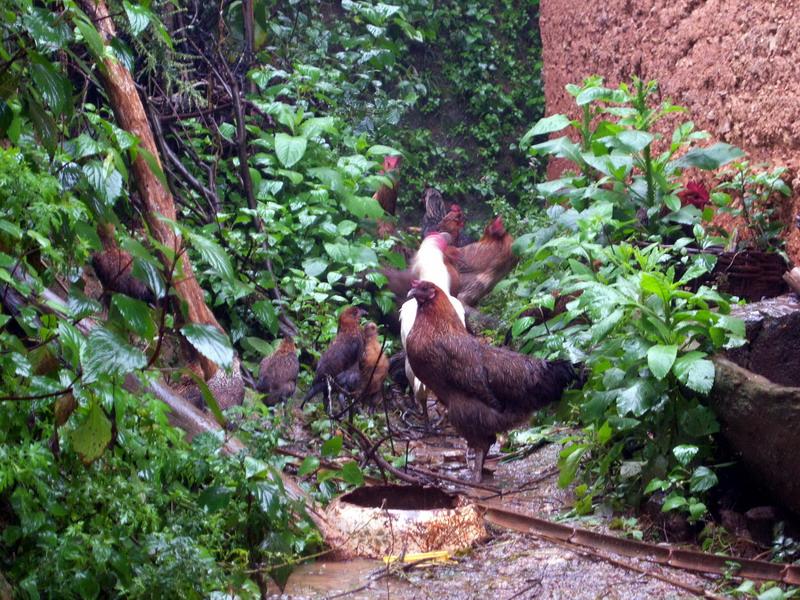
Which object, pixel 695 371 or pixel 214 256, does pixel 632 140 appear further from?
pixel 214 256

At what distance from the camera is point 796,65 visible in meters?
5.71

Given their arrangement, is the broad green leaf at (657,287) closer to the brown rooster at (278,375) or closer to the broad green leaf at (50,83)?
the broad green leaf at (50,83)

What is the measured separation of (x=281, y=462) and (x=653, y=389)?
176cm

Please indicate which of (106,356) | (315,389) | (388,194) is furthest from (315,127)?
(106,356)

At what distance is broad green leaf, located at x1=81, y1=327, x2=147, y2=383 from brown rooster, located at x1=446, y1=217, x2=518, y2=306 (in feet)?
24.4

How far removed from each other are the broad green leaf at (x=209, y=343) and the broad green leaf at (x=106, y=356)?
6.2 inches

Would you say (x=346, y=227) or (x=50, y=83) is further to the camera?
(x=346, y=227)

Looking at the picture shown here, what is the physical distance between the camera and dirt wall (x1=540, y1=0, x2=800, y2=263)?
5820 mm

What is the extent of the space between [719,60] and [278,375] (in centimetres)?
382

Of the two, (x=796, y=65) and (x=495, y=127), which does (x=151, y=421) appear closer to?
(x=796, y=65)

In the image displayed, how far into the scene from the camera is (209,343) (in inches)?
100

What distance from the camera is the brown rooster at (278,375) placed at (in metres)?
6.74

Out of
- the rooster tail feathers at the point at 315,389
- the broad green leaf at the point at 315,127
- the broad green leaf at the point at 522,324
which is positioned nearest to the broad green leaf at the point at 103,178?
the broad green leaf at the point at 522,324

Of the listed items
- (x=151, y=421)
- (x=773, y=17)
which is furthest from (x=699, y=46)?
(x=151, y=421)
